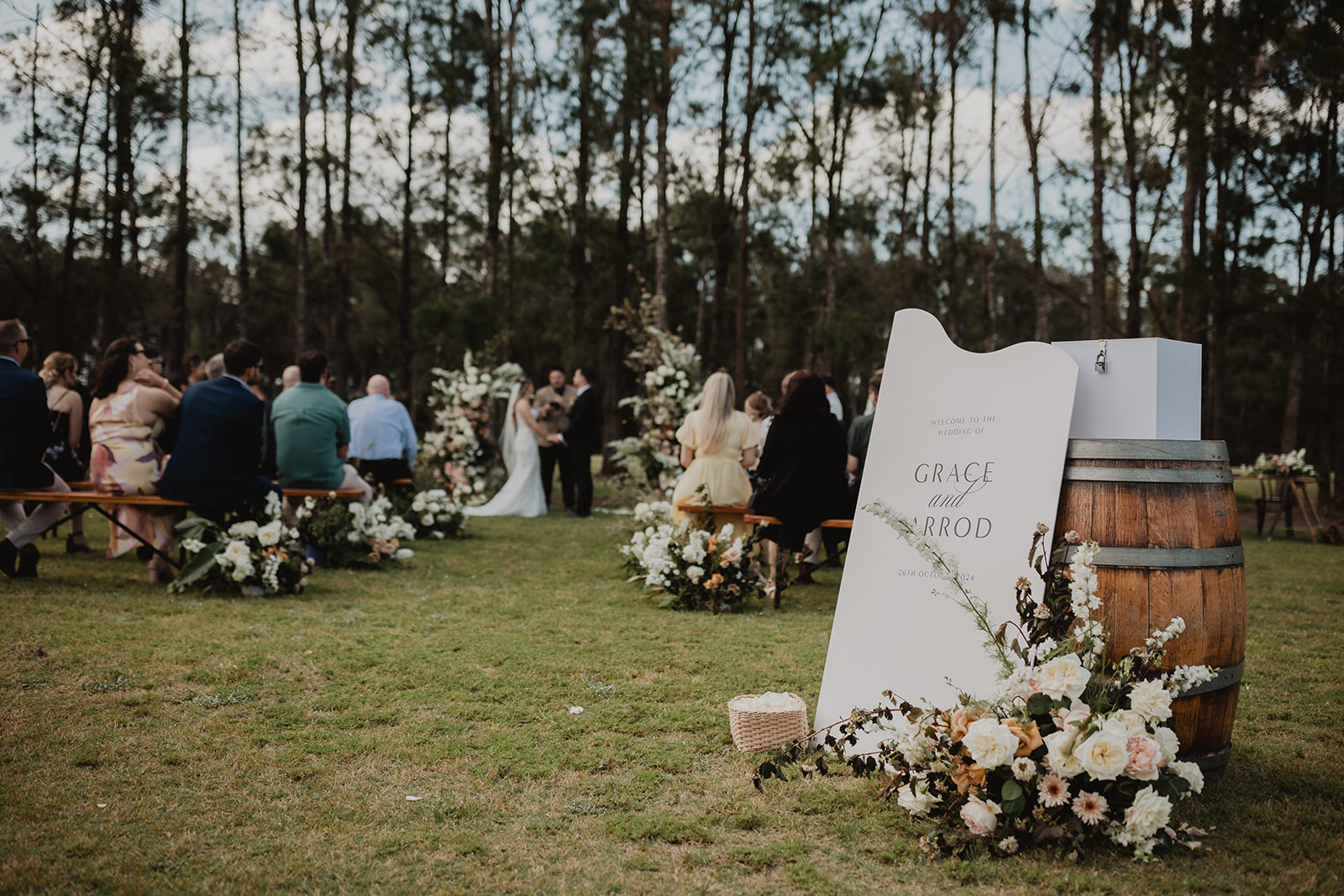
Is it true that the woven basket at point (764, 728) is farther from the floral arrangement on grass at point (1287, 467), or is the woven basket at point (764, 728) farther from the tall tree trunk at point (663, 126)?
the tall tree trunk at point (663, 126)

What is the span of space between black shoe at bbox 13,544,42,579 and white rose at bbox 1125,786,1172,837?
24.6 ft

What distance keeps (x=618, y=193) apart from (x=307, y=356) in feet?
56.7

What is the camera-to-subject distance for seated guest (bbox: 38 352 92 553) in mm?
7909

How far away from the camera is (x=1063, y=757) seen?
2.53 m

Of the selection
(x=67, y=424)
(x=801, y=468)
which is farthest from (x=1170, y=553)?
(x=67, y=424)

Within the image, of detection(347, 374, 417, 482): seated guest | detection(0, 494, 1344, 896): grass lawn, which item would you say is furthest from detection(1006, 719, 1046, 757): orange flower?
detection(347, 374, 417, 482): seated guest

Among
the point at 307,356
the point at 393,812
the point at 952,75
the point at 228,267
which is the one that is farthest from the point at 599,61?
the point at 228,267

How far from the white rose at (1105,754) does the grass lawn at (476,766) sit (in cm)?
31

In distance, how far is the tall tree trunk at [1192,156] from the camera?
1555cm

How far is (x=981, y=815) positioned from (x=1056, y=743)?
328 millimetres

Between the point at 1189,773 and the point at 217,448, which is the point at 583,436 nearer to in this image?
the point at 217,448

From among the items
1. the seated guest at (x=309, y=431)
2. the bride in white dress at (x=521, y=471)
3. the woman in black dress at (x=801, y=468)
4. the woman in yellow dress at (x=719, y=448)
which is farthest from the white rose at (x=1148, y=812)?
the bride in white dress at (x=521, y=471)

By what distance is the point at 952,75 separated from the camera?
24844 mm

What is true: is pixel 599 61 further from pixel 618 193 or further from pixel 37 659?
pixel 37 659
